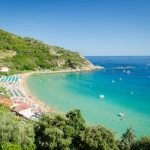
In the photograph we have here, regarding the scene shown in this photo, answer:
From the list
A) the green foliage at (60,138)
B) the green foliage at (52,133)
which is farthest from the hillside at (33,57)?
the green foliage at (60,138)

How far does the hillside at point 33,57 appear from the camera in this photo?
12427 centimetres

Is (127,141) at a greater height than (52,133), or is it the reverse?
(52,133)

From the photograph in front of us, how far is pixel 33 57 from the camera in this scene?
136500mm

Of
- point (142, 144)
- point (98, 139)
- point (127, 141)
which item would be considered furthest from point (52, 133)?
point (142, 144)

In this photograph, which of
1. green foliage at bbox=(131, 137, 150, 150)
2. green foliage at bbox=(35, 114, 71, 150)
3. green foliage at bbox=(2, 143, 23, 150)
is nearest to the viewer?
green foliage at bbox=(2, 143, 23, 150)

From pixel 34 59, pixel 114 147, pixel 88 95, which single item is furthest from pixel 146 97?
pixel 34 59

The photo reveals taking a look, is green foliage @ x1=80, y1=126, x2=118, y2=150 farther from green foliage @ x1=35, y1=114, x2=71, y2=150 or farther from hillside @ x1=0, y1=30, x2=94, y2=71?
hillside @ x1=0, y1=30, x2=94, y2=71

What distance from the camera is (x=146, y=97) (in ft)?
242

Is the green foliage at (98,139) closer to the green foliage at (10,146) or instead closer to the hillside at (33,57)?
the green foliage at (10,146)

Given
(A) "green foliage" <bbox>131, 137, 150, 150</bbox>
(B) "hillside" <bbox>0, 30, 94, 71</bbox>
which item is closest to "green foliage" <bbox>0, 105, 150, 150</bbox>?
(A) "green foliage" <bbox>131, 137, 150, 150</bbox>

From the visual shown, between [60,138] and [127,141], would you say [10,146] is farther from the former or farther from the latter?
[127,141]

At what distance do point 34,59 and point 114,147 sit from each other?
366ft

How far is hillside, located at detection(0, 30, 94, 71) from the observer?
408 ft

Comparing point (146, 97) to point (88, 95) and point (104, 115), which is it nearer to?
point (88, 95)
